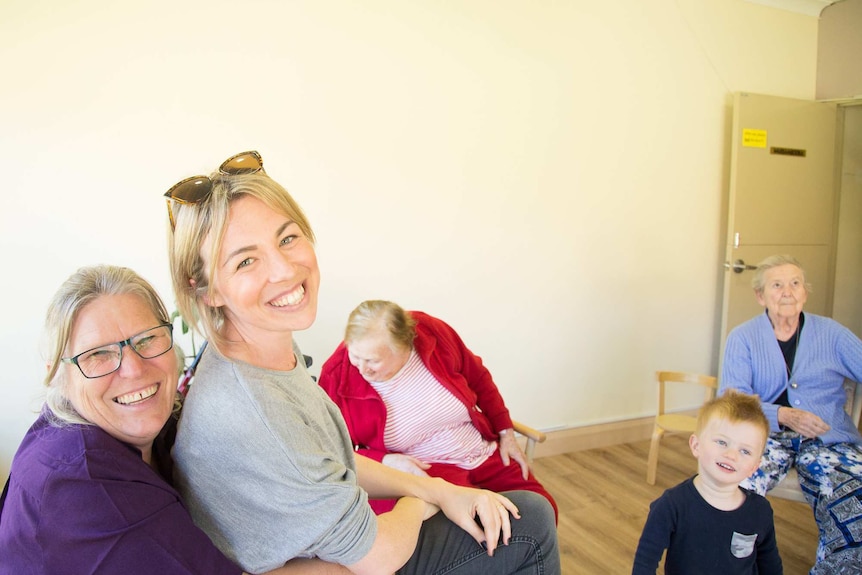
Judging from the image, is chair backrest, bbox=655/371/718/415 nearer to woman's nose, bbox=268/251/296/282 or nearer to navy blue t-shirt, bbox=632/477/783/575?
navy blue t-shirt, bbox=632/477/783/575

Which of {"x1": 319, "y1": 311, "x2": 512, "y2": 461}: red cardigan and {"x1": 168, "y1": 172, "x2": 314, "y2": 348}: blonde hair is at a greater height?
{"x1": 168, "y1": 172, "x2": 314, "y2": 348}: blonde hair

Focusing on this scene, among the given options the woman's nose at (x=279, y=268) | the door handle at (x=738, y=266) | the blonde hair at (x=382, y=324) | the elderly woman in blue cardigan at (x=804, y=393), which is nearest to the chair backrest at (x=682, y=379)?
the elderly woman in blue cardigan at (x=804, y=393)

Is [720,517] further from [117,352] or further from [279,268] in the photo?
[117,352]

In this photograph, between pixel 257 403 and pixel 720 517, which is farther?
pixel 720 517

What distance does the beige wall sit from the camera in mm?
4422

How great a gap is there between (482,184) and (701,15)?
191cm

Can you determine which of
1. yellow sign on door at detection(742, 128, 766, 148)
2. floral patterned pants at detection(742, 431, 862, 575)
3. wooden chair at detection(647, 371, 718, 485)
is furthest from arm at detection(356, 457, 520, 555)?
yellow sign on door at detection(742, 128, 766, 148)

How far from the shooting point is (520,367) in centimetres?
368

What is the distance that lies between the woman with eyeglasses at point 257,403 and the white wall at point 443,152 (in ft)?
4.93

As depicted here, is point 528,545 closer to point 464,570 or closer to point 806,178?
point 464,570

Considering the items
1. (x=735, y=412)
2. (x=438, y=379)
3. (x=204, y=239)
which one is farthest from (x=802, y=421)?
(x=204, y=239)

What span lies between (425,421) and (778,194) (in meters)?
3.22

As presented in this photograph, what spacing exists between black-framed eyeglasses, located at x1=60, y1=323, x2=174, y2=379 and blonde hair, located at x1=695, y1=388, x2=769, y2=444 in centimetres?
160

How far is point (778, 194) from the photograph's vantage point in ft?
13.9
